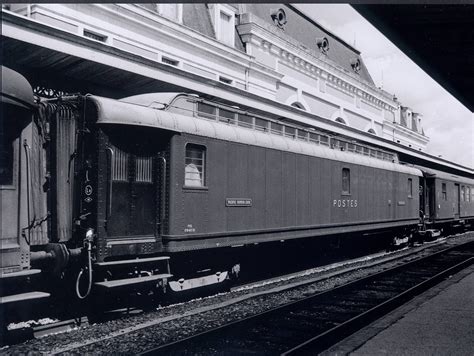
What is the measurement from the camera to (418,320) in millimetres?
7516

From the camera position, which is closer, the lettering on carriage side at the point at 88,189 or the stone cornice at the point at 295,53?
the lettering on carriage side at the point at 88,189

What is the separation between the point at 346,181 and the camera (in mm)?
14898

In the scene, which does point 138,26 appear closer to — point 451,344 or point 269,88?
point 269,88

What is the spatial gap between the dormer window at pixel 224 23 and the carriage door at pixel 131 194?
14203 millimetres

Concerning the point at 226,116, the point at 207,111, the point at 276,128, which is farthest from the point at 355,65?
the point at 207,111

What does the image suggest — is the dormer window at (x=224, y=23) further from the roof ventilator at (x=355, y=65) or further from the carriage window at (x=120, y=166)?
the roof ventilator at (x=355, y=65)

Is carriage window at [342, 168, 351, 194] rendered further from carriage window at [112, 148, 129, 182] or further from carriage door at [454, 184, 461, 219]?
carriage door at [454, 184, 461, 219]

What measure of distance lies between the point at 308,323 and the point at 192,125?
397 cm

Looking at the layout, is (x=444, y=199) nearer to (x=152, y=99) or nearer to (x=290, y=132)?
(x=290, y=132)

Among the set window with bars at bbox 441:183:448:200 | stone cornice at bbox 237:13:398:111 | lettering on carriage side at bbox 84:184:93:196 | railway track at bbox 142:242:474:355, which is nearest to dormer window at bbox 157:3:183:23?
stone cornice at bbox 237:13:398:111

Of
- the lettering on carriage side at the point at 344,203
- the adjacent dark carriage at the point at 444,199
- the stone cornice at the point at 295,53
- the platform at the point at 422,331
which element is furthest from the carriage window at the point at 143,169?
the adjacent dark carriage at the point at 444,199

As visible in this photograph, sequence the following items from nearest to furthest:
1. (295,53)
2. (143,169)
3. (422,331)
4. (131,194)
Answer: (422,331) < (131,194) < (143,169) < (295,53)

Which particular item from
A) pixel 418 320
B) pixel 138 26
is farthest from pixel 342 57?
pixel 418 320

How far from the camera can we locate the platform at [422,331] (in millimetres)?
6012
